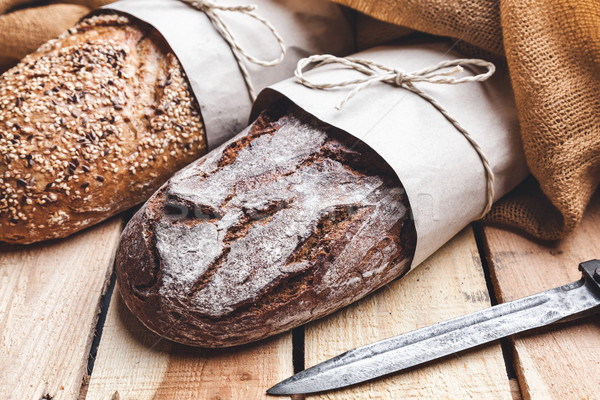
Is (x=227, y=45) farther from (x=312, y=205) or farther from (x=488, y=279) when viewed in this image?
(x=488, y=279)

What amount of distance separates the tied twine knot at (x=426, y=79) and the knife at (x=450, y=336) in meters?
0.27

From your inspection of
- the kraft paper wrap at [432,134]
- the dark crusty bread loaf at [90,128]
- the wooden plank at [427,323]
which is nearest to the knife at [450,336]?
the wooden plank at [427,323]

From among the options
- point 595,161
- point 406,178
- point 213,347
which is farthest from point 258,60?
point 595,161

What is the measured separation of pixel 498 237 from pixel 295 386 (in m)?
0.67

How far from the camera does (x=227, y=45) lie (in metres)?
1.39

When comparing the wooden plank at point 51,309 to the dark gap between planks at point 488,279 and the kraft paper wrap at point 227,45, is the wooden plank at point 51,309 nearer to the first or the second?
the kraft paper wrap at point 227,45

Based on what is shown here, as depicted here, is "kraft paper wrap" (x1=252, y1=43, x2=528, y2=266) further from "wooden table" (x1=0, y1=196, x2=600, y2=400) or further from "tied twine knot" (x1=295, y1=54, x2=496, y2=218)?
"wooden table" (x1=0, y1=196, x2=600, y2=400)

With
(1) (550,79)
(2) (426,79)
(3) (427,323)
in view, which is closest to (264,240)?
(3) (427,323)

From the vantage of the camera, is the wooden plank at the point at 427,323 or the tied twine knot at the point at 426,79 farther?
the tied twine knot at the point at 426,79

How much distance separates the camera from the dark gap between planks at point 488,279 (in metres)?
1.12

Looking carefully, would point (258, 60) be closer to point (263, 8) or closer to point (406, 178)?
point (263, 8)

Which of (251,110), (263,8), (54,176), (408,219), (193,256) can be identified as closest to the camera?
(193,256)

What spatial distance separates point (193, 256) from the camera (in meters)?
1.02

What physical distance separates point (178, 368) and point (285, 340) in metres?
0.23
